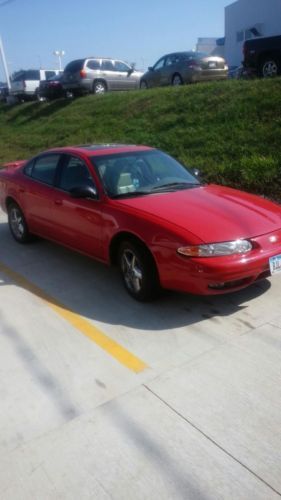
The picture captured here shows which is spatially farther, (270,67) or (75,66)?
(75,66)

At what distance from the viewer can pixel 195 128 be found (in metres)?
9.72

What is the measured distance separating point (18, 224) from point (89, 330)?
296cm

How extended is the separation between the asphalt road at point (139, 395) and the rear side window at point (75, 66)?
15318 millimetres

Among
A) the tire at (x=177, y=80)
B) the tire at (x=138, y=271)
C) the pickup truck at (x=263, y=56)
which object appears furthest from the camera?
the tire at (x=177, y=80)

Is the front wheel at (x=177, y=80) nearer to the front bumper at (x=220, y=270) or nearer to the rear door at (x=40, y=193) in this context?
the rear door at (x=40, y=193)

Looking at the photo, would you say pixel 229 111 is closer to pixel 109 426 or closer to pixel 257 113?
pixel 257 113

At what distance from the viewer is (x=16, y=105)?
2258 cm

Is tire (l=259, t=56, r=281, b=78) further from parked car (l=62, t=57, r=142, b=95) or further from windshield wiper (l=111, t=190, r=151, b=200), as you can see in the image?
windshield wiper (l=111, t=190, r=151, b=200)

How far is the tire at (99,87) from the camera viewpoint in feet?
59.1

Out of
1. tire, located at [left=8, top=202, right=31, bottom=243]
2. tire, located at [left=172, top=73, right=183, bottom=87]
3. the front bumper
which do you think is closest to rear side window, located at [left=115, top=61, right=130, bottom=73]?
tire, located at [left=172, top=73, right=183, bottom=87]

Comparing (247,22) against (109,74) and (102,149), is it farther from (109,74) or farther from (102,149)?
(102,149)

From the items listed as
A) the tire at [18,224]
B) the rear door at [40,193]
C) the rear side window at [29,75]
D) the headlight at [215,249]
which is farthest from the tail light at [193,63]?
the rear side window at [29,75]

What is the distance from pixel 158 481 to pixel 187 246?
1.84 meters

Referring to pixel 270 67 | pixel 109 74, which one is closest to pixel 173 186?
pixel 270 67
